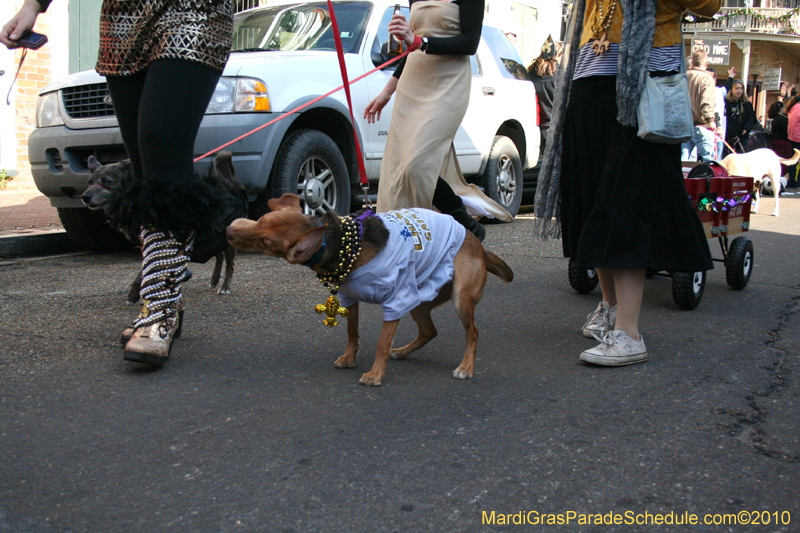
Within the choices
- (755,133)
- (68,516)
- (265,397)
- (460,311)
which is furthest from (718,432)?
(755,133)

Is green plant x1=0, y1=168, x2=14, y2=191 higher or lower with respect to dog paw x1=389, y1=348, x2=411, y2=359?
higher

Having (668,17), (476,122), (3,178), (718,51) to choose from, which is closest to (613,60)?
(668,17)

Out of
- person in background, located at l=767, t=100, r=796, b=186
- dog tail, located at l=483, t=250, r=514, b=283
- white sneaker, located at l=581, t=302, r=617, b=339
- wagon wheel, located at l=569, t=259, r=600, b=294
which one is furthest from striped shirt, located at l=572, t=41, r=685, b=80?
person in background, located at l=767, t=100, r=796, b=186

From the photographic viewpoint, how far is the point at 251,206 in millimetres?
5492

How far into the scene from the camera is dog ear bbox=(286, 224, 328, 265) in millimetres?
2615

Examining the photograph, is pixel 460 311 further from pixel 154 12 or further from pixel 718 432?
pixel 154 12

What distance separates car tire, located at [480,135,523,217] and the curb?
4014 mm

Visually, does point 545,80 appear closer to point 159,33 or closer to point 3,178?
point 3,178

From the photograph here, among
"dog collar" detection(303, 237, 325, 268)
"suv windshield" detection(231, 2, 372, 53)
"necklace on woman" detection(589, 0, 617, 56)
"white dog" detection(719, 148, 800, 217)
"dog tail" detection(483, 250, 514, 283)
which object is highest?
"suv windshield" detection(231, 2, 372, 53)

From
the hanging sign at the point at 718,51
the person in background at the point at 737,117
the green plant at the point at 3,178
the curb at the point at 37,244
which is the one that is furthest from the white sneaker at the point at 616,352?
the hanging sign at the point at 718,51

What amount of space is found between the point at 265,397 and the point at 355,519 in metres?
0.92

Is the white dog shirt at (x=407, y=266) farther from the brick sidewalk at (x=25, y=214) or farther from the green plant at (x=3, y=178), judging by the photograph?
the green plant at (x=3, y=178)

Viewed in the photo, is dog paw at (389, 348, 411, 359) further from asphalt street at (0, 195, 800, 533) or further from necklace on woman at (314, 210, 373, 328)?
necklace on woman at (314, 210, 373, 328)

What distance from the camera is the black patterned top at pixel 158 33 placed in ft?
8.86
